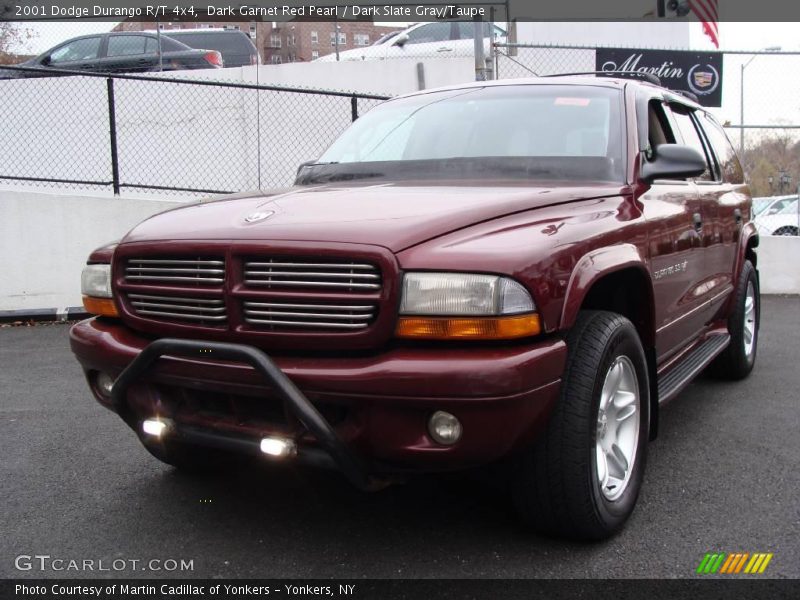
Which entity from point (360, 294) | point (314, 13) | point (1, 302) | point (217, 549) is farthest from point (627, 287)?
point (314, 13)

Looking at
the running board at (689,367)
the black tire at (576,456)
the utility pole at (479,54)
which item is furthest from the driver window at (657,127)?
the utility pole at (479,54)

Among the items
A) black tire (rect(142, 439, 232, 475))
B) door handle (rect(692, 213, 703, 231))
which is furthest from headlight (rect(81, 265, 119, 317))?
door handle (rect(692, 213, 703, 231))

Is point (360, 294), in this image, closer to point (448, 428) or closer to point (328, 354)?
point (328, 354)

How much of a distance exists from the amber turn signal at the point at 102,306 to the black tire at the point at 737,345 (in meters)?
3.79

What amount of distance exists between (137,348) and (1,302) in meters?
6.36

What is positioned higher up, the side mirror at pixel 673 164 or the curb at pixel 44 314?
the side mirror at pixel 673 164

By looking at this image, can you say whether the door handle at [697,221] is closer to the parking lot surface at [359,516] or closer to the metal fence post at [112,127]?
the parking lot surface at [359,516]

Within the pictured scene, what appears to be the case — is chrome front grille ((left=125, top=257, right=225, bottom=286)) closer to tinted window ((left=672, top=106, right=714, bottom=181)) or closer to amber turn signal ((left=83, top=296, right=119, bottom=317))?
amber turn signal ((left=83, top=296, right=119, bottom=317))

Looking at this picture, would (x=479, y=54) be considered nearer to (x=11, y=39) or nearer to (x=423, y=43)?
(x=423, y=43)

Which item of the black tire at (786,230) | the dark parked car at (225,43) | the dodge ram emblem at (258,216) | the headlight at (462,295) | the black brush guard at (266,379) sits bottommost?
the black tire at (786,230)

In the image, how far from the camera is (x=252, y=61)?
15938mm

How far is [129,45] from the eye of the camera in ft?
43.9

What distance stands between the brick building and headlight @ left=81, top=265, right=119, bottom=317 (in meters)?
12.4

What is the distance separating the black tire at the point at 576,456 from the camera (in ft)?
8.16
